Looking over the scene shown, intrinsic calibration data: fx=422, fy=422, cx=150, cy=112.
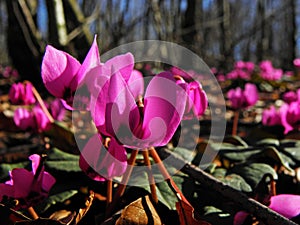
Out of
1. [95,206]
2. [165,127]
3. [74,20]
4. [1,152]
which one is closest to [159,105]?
[165,127]

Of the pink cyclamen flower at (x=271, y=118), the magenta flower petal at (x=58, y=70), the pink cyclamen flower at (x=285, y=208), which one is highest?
the magenta flower petal at (x=58, y=70)

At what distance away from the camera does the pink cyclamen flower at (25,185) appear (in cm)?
73

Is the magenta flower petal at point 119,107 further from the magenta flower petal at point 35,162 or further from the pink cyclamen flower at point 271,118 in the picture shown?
the pink cyclamen flower at point 271,118

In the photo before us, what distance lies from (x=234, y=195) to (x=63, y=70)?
0.39 meters

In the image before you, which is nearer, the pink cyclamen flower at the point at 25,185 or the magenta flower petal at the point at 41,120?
the pink cyclamen flower at the point at 25,185

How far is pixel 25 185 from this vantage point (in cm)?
74

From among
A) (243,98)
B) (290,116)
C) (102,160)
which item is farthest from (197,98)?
(243,98)

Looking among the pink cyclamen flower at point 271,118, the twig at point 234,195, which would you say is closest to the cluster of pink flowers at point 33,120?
the twig at point 234,195

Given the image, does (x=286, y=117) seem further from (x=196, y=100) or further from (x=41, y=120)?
(x=41, y=120)

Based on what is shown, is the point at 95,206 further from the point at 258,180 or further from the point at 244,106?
the point at 244,106

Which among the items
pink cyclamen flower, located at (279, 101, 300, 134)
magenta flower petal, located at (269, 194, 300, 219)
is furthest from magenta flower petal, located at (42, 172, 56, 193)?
pink cyclamen flower, located at (279, 101, 300, 134)

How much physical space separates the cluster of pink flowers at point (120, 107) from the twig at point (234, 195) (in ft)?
0.65

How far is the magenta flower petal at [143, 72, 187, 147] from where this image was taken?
651mm

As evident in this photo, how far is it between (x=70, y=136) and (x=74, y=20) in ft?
12.1
